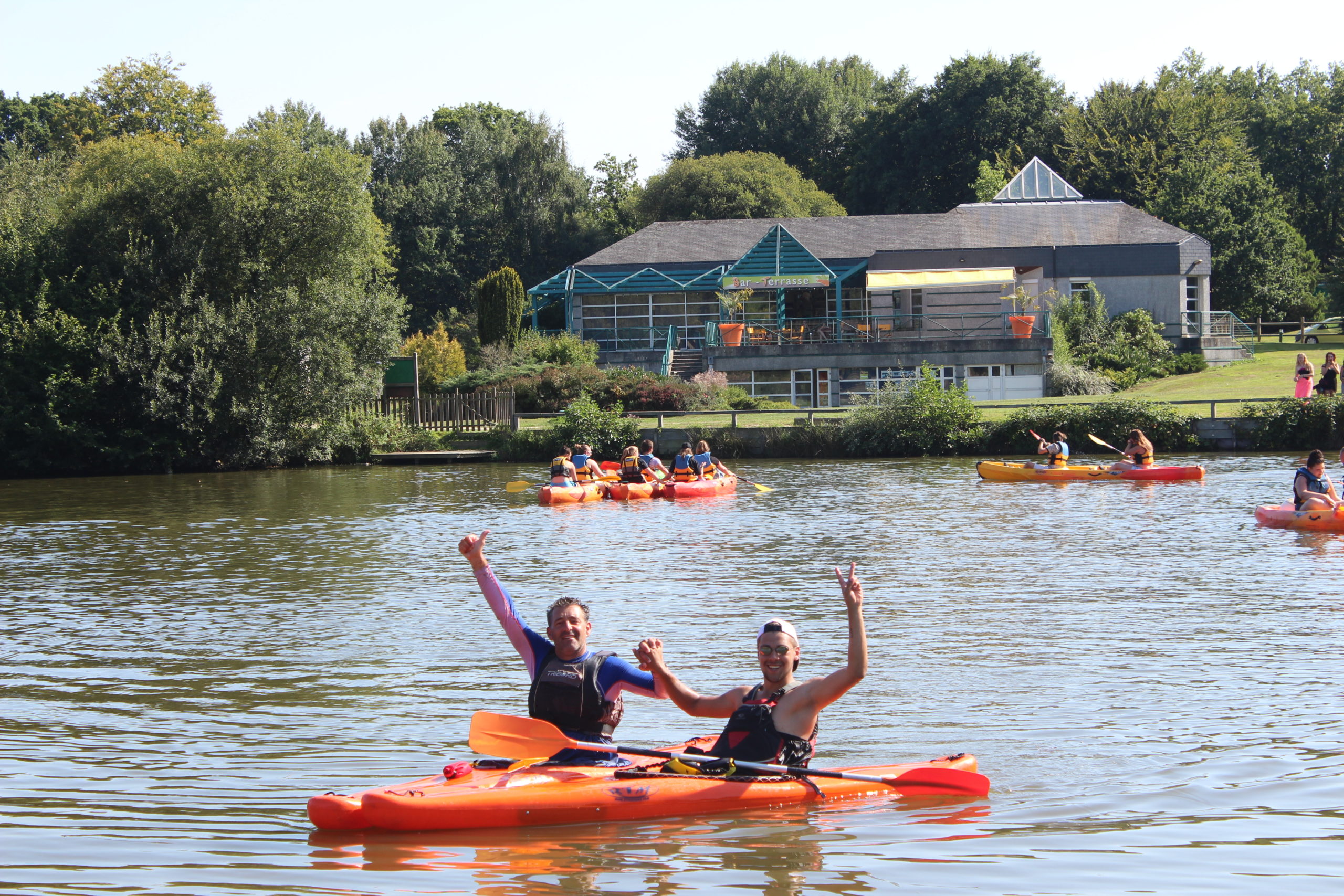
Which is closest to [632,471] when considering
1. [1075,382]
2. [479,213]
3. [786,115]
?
[1075,382]

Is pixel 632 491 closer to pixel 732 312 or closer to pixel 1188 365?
pixel 732 312

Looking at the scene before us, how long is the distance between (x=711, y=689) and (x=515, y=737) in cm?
274

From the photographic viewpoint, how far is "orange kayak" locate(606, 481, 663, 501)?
2503cm

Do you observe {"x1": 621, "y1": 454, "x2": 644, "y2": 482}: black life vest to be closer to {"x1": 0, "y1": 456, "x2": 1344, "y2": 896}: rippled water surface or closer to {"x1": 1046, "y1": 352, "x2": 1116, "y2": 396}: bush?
{"x1": 0, "y1": 456, "x2": 1344, "y2": 896}: rippled water surface

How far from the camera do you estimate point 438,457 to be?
35.7 m

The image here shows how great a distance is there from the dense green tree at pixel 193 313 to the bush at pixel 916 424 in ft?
40.6

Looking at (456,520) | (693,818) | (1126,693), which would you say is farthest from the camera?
(456,520)

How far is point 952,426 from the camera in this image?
32969 mm

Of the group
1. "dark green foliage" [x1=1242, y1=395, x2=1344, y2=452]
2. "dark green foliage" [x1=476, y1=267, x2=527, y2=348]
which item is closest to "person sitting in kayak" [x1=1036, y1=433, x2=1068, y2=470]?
"dark green foliage" [x1=1242, y1=395, x2=1344, y2=452]

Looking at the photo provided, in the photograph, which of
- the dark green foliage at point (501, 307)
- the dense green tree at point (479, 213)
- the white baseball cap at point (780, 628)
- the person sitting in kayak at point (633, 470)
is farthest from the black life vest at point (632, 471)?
the dense green tree at point (479, 213)

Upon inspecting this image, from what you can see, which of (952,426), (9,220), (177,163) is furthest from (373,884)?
(9,220)

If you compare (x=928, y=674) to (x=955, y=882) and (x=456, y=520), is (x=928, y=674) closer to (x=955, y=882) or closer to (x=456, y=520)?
(x=955, y=882)

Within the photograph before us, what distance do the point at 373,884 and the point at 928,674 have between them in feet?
17.4

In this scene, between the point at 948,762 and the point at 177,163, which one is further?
the point at 177,163
